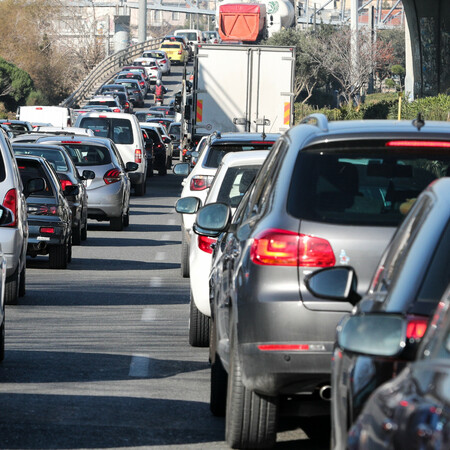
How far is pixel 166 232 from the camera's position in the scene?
24.0 metres

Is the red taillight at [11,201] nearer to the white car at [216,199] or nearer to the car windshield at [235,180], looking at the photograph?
the white car at [216,199]

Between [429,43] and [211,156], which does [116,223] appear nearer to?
[211,156]

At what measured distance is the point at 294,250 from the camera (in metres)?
6.29

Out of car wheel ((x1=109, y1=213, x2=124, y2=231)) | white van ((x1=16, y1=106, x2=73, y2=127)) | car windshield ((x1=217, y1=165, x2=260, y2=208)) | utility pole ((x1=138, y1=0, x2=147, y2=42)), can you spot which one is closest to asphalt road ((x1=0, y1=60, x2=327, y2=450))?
car windshield ((x1=217, y1=165, x2=260, y2=208))

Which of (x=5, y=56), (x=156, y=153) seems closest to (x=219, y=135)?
(x=156, y=153)

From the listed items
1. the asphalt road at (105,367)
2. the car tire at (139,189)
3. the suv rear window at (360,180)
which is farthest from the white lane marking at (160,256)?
the car tire at (139,189)

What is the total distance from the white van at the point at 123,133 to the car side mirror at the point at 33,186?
1672cm

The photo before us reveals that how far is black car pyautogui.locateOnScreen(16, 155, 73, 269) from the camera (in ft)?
53.7

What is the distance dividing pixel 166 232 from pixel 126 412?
1600cm

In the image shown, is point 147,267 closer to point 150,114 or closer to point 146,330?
point 146,330

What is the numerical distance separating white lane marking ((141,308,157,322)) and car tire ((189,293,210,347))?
168 centimetres

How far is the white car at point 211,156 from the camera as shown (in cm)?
1317

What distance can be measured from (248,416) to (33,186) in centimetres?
958

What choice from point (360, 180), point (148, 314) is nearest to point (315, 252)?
point (360, 180)
